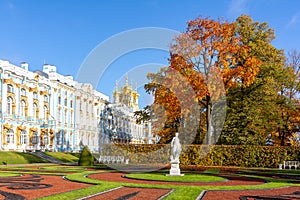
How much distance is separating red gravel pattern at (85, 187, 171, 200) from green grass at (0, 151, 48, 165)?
2068 centimetres

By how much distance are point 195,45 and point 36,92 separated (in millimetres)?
25086

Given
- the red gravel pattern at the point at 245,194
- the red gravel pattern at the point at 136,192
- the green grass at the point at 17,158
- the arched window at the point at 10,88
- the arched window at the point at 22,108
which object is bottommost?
the green grass at the point at 17,158

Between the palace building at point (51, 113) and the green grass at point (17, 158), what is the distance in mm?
5066

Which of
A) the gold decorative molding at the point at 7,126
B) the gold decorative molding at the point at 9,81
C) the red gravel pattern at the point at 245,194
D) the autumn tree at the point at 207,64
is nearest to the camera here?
the red gravel pattern at the point at 245,194

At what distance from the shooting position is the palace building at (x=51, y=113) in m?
40.2

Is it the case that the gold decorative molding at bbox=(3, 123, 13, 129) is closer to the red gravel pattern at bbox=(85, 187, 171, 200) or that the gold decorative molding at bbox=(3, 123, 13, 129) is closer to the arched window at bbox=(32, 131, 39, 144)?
the arched window at bbox=(32, 131, 39, 144)

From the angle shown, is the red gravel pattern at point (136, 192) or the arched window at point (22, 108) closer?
the red gravel pattern at point (136, 192)

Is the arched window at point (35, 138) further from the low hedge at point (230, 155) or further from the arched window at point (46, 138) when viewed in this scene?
the low hedge at point (230, 155)

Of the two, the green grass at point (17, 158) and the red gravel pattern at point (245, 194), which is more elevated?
the red gravel pattern at point (245, 194)

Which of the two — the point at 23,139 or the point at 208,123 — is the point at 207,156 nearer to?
the point at 208,123

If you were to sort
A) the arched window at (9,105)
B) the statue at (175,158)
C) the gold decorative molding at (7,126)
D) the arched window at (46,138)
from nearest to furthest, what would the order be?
the statue at (175,158)
the gold decorative molding at (7,126)
the arched window at (9,105)
the arched window at (46,138)

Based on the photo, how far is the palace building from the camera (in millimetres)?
40188

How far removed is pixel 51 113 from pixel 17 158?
16241 millimetres

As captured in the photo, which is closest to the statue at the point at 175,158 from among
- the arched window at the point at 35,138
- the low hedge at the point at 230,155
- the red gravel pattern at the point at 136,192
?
the red gravel pattern at the point at 136,192
